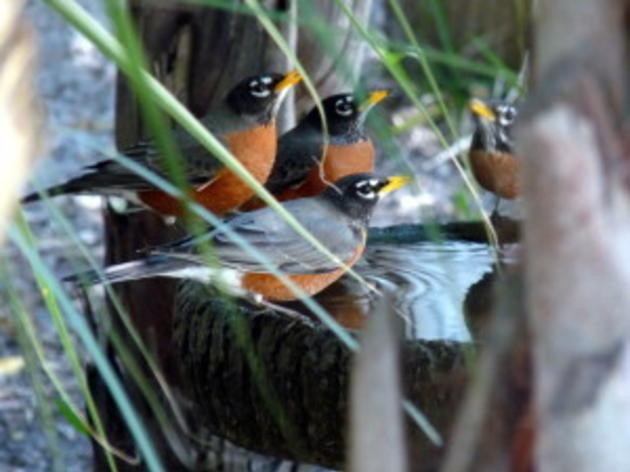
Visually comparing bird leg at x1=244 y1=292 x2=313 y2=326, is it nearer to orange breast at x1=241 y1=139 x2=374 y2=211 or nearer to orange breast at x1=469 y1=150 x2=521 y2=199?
orange breast at x1=241 y1=139 x2=374 y2=211

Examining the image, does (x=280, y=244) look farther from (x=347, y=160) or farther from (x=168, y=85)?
(x=347, y=160)

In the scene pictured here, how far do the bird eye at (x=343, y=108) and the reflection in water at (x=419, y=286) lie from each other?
479 mm

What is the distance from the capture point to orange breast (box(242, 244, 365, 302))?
2385 millimetres

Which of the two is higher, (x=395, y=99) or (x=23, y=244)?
(x=23, y=244)

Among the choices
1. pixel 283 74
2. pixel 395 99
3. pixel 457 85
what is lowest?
pixel 395 99

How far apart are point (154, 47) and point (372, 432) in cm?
248

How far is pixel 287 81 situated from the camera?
2879 millimetres

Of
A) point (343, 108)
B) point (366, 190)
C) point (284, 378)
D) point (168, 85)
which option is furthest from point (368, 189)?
point (284, 378)

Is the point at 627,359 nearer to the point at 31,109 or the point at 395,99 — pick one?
the point at 31,109

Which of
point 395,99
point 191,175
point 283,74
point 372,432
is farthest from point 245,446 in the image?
point 395,99

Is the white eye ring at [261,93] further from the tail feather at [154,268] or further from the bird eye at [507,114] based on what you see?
the bird eye at [507,114]

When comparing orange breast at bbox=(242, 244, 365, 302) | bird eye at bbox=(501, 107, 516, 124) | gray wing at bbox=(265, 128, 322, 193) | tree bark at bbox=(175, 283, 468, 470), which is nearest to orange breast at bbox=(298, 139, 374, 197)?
gray wing at bbox=(265, 128, 322, 193)

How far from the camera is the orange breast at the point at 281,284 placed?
238 centimetres

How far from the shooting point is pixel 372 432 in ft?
2.09
